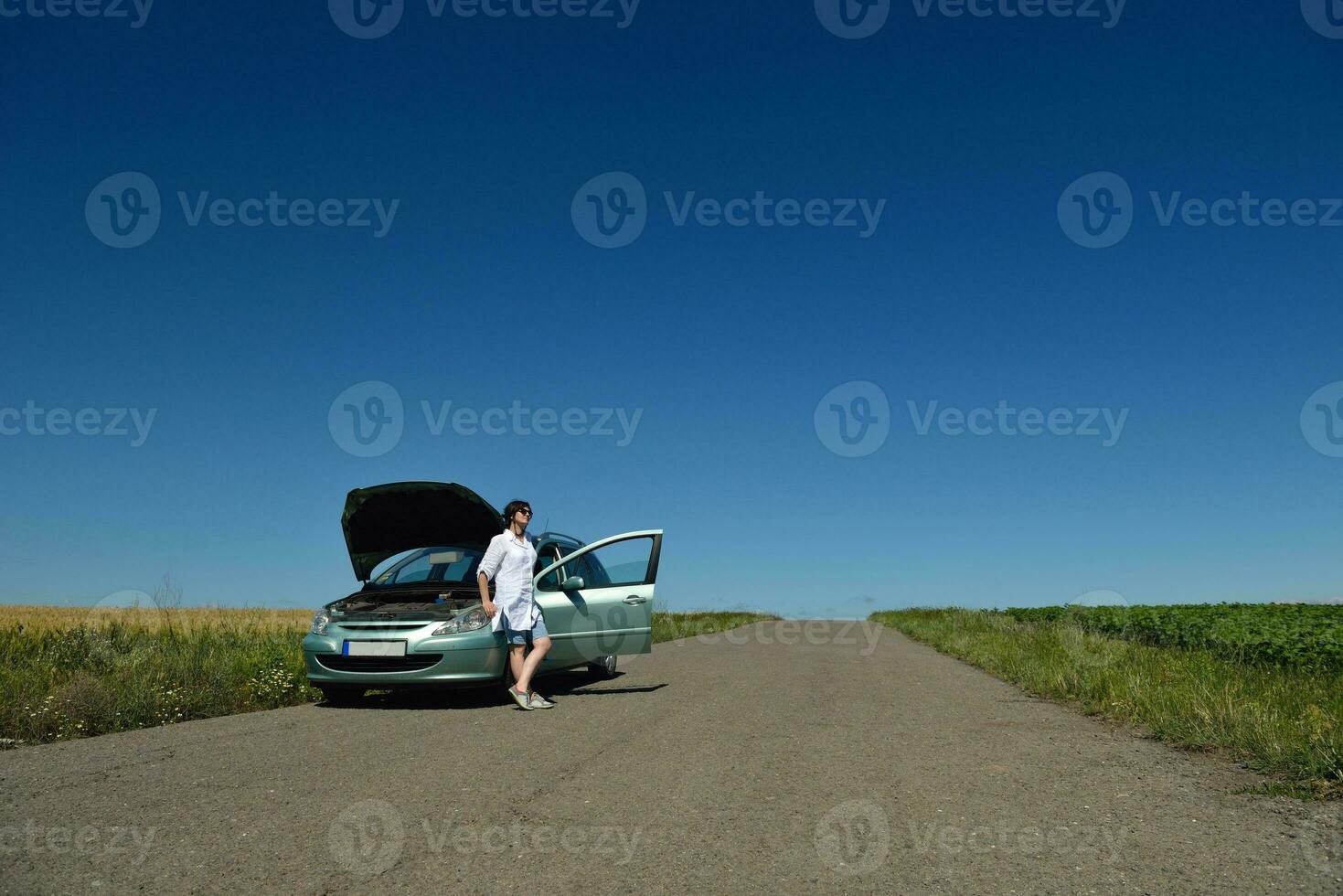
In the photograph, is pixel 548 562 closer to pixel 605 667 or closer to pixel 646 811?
pixel 605 667

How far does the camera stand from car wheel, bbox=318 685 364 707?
898 centimetres

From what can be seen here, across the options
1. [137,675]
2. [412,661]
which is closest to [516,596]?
[412,661]

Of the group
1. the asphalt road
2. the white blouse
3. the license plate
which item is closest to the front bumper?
the license plate

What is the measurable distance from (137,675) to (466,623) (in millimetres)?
3100

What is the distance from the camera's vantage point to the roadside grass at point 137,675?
7.32m

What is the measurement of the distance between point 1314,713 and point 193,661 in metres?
10.0

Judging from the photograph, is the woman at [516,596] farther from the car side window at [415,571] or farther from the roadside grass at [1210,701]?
the roadside grass at [1210,701]

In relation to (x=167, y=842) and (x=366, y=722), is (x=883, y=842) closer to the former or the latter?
(x=167, y=842)

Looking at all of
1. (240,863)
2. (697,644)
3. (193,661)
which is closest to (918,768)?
(240,863)

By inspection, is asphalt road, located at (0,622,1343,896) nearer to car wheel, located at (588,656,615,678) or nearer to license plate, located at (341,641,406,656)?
license plate, located at (341,641,406,656)

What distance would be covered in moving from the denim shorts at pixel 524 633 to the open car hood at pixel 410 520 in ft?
3.88

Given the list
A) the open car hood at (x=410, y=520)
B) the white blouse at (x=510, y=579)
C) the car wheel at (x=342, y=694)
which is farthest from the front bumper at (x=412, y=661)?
the open car hood at (x=410, y=520)

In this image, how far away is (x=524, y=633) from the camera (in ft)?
30.0

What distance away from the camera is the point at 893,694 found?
9.94 meters
